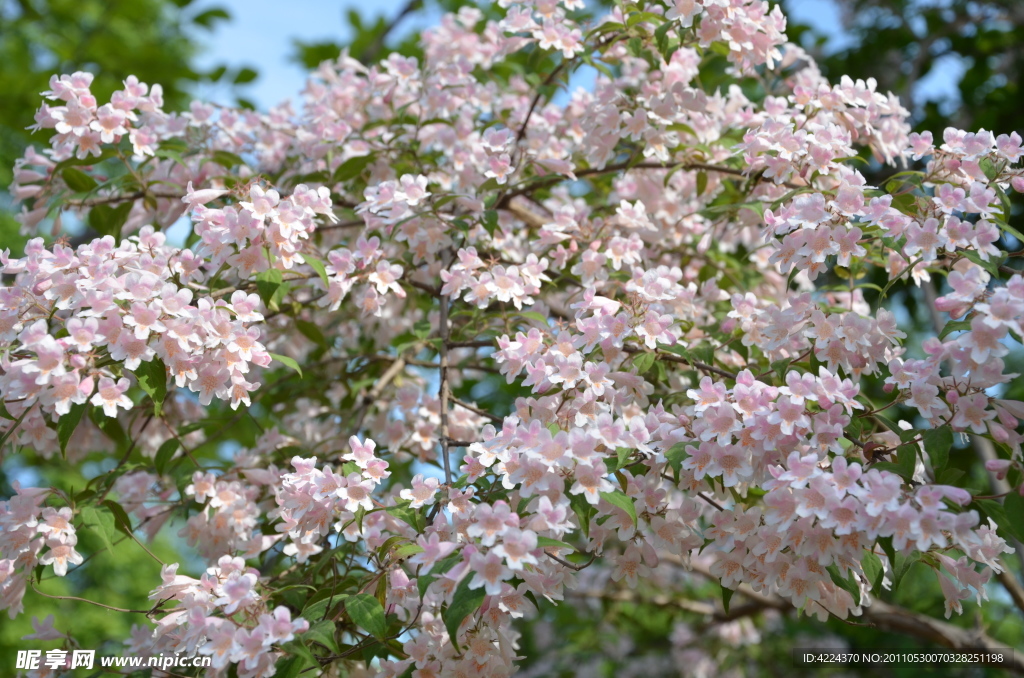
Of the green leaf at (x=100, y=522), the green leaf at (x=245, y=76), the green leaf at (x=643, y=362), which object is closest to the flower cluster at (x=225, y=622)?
the green leaf at (x=100, y=522)

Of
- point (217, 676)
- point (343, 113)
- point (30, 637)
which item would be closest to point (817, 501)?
point (217, 676)

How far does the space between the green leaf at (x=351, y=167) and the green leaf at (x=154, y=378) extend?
2.58 ft

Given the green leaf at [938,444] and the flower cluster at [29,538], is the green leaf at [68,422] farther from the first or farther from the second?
the green leaf at [938,444]

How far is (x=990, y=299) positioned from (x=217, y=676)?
1360 millimetres

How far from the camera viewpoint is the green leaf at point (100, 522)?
56.9 inches

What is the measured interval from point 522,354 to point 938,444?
0.72 m

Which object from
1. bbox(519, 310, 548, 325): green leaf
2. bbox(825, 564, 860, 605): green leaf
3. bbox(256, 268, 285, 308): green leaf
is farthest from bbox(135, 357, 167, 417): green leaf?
bbox(825, 564, 860, 605): green leaf

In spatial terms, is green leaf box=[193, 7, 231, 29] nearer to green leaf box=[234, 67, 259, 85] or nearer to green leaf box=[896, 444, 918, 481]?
green leaf box=[234, 67, 259, 85]

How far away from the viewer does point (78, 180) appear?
1901 mm

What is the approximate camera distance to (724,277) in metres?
2.19

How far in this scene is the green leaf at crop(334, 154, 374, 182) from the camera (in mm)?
1963

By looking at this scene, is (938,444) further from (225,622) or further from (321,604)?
(225,622)

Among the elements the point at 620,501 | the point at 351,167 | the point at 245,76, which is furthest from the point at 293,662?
the point at 245,76

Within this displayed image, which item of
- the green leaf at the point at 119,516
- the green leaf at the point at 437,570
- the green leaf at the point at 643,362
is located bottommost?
the green leaf at the point at 437,570
